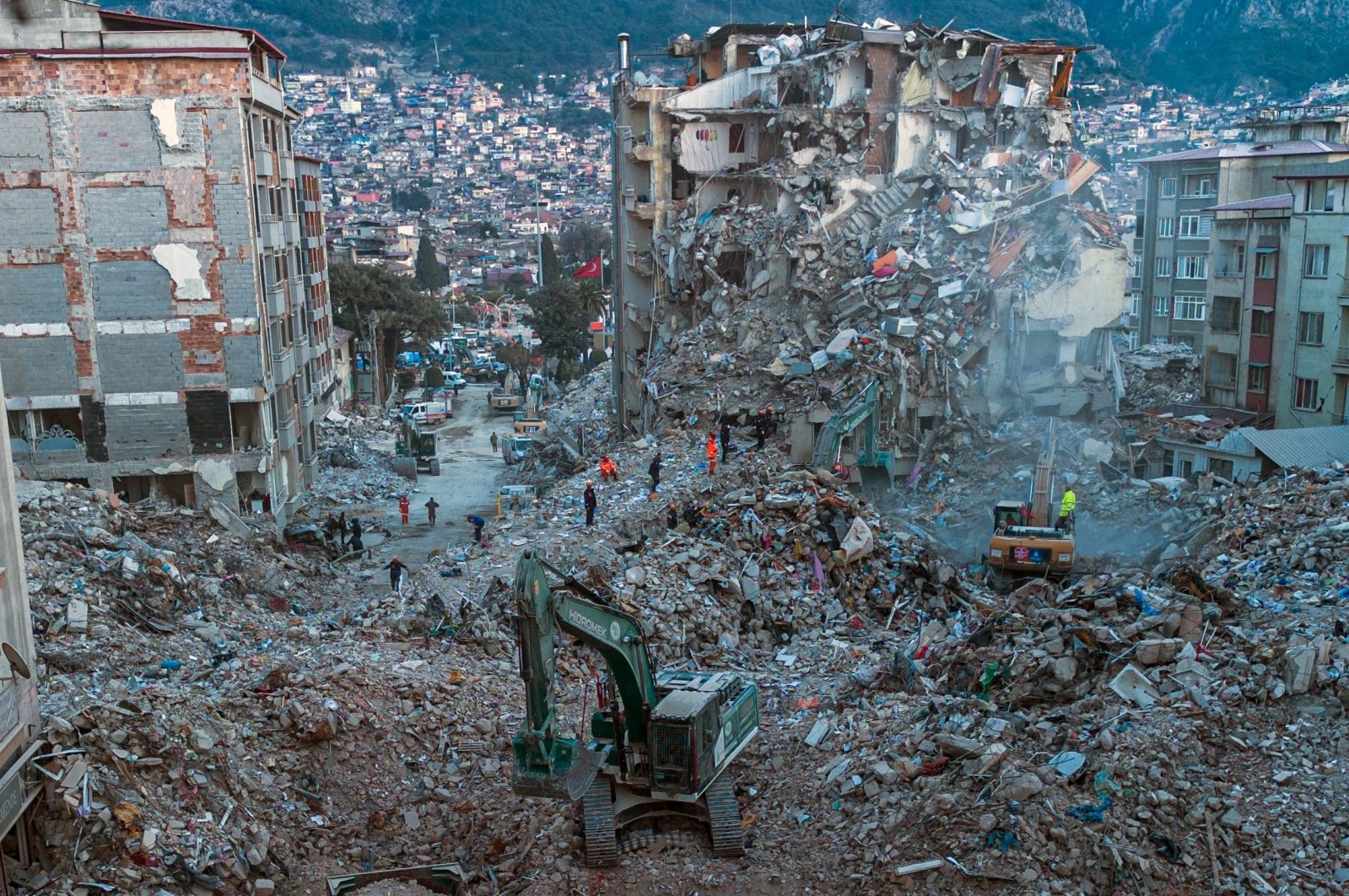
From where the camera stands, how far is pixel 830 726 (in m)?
12.1

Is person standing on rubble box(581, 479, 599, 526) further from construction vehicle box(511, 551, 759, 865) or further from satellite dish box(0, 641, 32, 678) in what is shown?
satellite dish box(0, 641, 32, 678)

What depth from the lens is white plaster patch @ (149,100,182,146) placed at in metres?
21.0

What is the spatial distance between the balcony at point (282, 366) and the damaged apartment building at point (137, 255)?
136 mm

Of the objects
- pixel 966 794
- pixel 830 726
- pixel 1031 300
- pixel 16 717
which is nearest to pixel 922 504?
pixel 1031 300

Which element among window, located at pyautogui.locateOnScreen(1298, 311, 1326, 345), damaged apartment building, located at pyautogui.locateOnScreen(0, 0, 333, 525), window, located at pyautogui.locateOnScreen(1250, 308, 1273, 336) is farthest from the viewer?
window, located at pyautogui.locateOnScreen(1250, 308, 1273, 336)

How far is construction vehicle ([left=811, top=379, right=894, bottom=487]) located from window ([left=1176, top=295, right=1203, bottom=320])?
19.0 m

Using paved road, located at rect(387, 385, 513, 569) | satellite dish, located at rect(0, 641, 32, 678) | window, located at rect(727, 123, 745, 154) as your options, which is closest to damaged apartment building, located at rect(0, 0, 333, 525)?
paved road, located at rect(387, 385, 513, 569)

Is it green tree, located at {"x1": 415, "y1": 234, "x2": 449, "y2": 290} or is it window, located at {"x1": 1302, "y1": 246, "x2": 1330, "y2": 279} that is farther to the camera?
green tree, located at {"x1": 415, "y1": 234, "x2": 449, "y2": 290}

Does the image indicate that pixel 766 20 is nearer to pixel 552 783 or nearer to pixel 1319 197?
pixel 1319 197

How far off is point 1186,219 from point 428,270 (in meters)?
54.9

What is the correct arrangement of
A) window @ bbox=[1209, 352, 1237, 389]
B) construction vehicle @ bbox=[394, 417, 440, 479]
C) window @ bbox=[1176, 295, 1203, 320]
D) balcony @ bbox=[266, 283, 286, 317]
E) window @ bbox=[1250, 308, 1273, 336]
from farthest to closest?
window @ bbox=[1176, 295, 1203, 320]
construction vehicle @ bbox=[394, 417, 440, 479]
window @ bbox=[1209, 352, 1237, 389]
window @ bbox=[1250, 308, 1273, 336]
balcony @ bbox=[266, 283, 286, 317]

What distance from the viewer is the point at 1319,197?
23969 millimetres

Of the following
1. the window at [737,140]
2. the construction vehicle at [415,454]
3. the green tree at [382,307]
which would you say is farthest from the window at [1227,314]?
the green tree at [382,307]

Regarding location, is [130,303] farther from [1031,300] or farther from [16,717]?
[1031,300]
